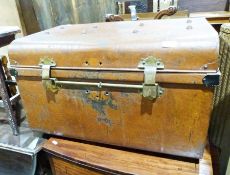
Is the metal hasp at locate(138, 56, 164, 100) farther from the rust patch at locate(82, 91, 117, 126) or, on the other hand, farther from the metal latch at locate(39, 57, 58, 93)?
the metal latch at locate(39, 57, 58, 93)

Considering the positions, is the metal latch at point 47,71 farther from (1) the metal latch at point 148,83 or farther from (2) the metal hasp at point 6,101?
(2) the metal hasp at point 6,101

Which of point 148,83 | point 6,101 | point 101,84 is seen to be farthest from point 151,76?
point 6,101

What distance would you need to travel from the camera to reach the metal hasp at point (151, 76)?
69cm

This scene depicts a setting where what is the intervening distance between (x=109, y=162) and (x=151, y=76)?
0.41 m

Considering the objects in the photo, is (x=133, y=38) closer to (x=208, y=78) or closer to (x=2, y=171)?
(x=208, y=78)

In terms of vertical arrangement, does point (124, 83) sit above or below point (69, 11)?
below

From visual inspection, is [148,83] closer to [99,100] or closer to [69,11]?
[99,100]

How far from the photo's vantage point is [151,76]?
686 millimetres

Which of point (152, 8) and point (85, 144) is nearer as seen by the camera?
point (85, 144)

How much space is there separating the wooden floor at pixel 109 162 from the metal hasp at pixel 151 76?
0.29 m

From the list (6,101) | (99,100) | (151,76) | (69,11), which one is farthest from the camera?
(69,11)

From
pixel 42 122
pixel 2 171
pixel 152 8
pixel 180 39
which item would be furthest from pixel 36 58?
pixel 152 8

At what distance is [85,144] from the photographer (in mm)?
969

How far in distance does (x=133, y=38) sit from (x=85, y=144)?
1.70ft
